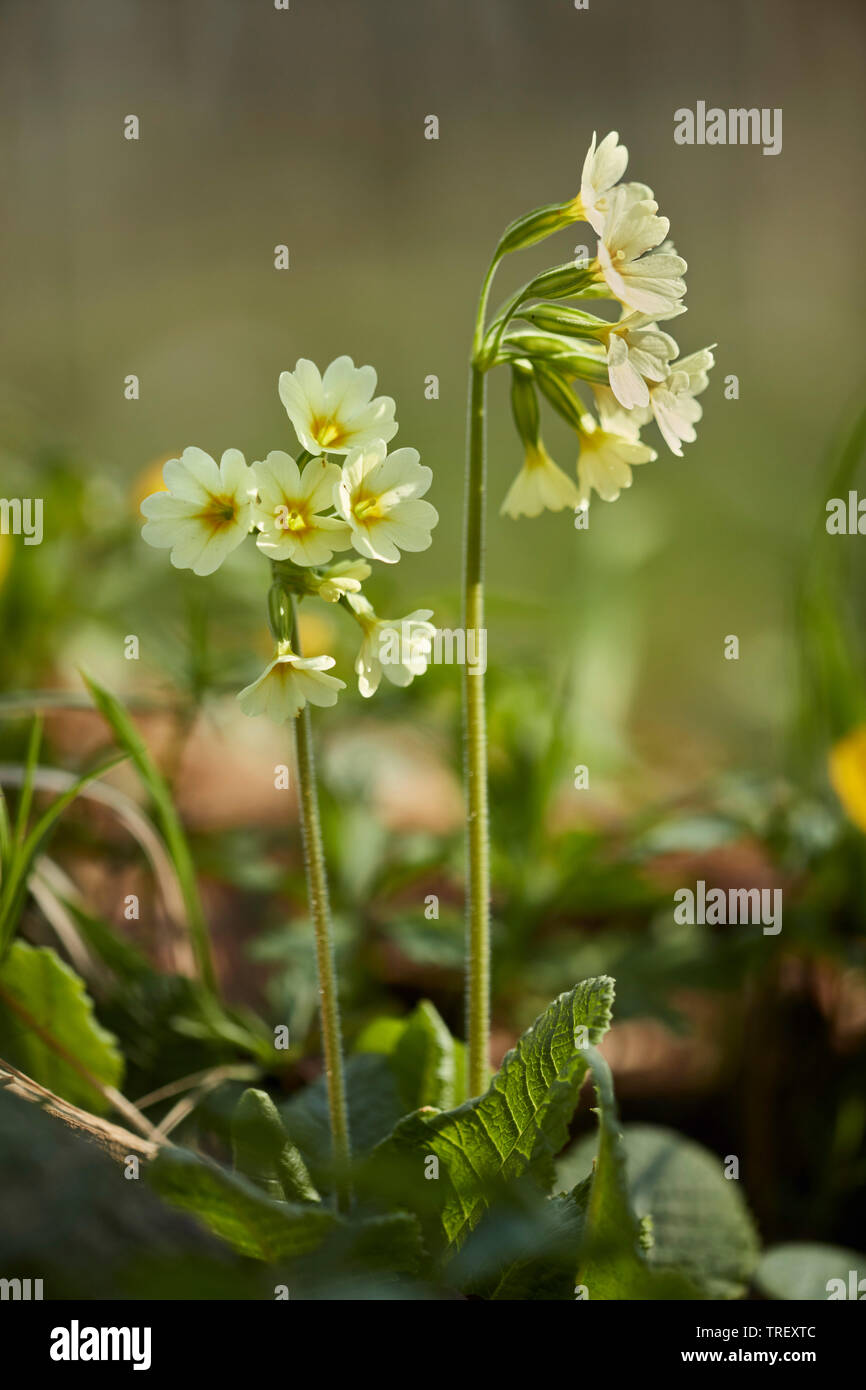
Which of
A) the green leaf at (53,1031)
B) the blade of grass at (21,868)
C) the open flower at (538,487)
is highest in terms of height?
the open flower at (538,487)

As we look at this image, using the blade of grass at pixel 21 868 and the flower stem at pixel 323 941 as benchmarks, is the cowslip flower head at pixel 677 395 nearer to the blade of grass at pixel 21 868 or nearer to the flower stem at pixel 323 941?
the flower stem at pixel 323 941

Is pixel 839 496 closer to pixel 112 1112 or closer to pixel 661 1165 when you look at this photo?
pixel 661 1165

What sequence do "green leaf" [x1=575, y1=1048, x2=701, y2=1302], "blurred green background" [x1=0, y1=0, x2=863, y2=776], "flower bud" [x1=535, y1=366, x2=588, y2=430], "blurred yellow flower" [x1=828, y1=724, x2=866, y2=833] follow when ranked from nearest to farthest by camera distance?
1. "green leaf" [x1=575, y1=1048, x2=701, y2=1302]
2. "flower bud" [x1=535, y1=366, x2=588, y2=430]
3. "blurred yellow flower" [x1=828, y1=724, x2=866, y2=833]
4. "blurred green background" [x1=0, y1=0, x2=863, y2=776]

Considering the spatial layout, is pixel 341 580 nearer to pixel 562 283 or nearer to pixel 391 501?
pixel 391 501

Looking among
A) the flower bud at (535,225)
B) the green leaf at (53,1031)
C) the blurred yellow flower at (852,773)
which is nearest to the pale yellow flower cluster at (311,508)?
the flower bud at (535,225)

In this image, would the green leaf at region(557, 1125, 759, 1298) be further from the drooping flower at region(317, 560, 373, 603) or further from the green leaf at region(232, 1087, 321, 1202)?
the drooping flower at region(317, 560, 373, 603)

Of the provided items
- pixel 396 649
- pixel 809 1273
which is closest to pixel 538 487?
pixel 396 649

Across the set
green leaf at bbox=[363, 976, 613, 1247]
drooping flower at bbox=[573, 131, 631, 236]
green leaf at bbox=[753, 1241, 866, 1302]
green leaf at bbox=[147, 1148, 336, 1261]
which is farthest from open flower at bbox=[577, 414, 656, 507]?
green leaf at bbox=[753, 1241, 866, 1302]
